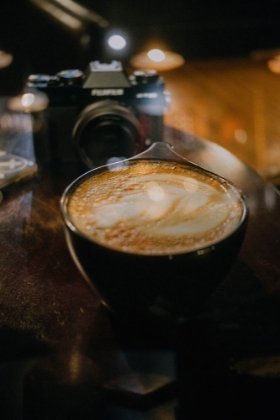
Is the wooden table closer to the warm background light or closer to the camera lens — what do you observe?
the camera lens

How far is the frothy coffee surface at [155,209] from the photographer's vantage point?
0.37 m

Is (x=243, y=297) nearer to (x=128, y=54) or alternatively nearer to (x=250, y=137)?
(x=250, y=137)

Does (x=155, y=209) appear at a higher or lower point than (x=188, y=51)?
higher

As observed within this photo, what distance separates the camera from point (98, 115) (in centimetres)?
74

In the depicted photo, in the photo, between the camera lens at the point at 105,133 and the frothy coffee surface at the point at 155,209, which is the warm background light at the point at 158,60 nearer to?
the camera lens at the point at 105,133

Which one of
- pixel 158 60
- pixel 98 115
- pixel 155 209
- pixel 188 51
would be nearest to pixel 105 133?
pixel 98 115

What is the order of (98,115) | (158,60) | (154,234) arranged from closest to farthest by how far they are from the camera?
(154,234) < (98,115) < (158,60)

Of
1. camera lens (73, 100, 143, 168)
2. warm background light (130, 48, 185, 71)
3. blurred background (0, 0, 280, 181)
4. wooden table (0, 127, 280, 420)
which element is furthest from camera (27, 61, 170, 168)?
warm background light (130, 48, 185, 71)

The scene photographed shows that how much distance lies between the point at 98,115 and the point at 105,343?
17.3 inches

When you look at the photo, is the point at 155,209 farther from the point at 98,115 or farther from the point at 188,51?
the point at 188,51

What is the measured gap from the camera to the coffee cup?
34 centimetres

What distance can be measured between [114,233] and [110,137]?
0.40 meters

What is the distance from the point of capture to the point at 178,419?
1.06 ft

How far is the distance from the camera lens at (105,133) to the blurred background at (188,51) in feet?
3.84
